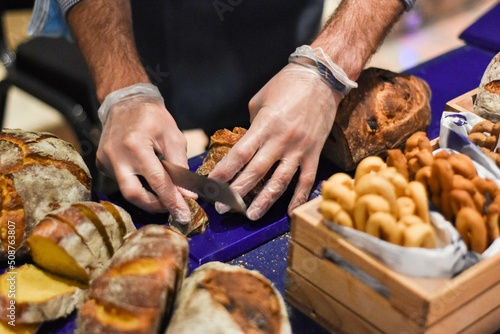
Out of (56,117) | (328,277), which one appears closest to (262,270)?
(328,277)

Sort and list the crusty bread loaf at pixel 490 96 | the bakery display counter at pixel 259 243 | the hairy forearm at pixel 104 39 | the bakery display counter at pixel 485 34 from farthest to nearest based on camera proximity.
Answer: the bakery display counter at pixel 485 34, the hairy forearm at pixel 104 39, the crusty bread loaf at pixel 490 96, the bakery display counter at pixel 259 243

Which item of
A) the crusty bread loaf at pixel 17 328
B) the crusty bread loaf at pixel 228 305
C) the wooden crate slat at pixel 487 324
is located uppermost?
the crusty bread loaf at pixel 228 305

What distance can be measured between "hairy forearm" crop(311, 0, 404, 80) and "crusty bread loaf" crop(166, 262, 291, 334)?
1006 millimetres

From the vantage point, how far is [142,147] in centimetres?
166

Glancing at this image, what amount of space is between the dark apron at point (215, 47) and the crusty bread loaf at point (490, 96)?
38.4 inches

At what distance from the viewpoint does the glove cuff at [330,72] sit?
180 centimetres

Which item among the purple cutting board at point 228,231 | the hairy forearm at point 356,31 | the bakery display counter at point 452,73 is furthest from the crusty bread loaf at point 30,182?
the bakery display counter at point 452,73

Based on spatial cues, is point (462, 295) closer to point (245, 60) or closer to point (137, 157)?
point (137, 157)

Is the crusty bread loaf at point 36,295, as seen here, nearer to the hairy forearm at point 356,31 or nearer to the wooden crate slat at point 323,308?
the wooden crate slat at point 323,308

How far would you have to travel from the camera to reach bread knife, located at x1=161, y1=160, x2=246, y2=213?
158 cm

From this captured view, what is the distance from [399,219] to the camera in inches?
44.4

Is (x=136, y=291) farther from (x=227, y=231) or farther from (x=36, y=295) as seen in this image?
(x=227, y=231)

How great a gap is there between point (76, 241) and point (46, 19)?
1269mm

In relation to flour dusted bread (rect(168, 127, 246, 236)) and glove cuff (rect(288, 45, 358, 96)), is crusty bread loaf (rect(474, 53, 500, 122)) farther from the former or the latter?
flour dusted bread (rect(168, 127, 246, 236))
